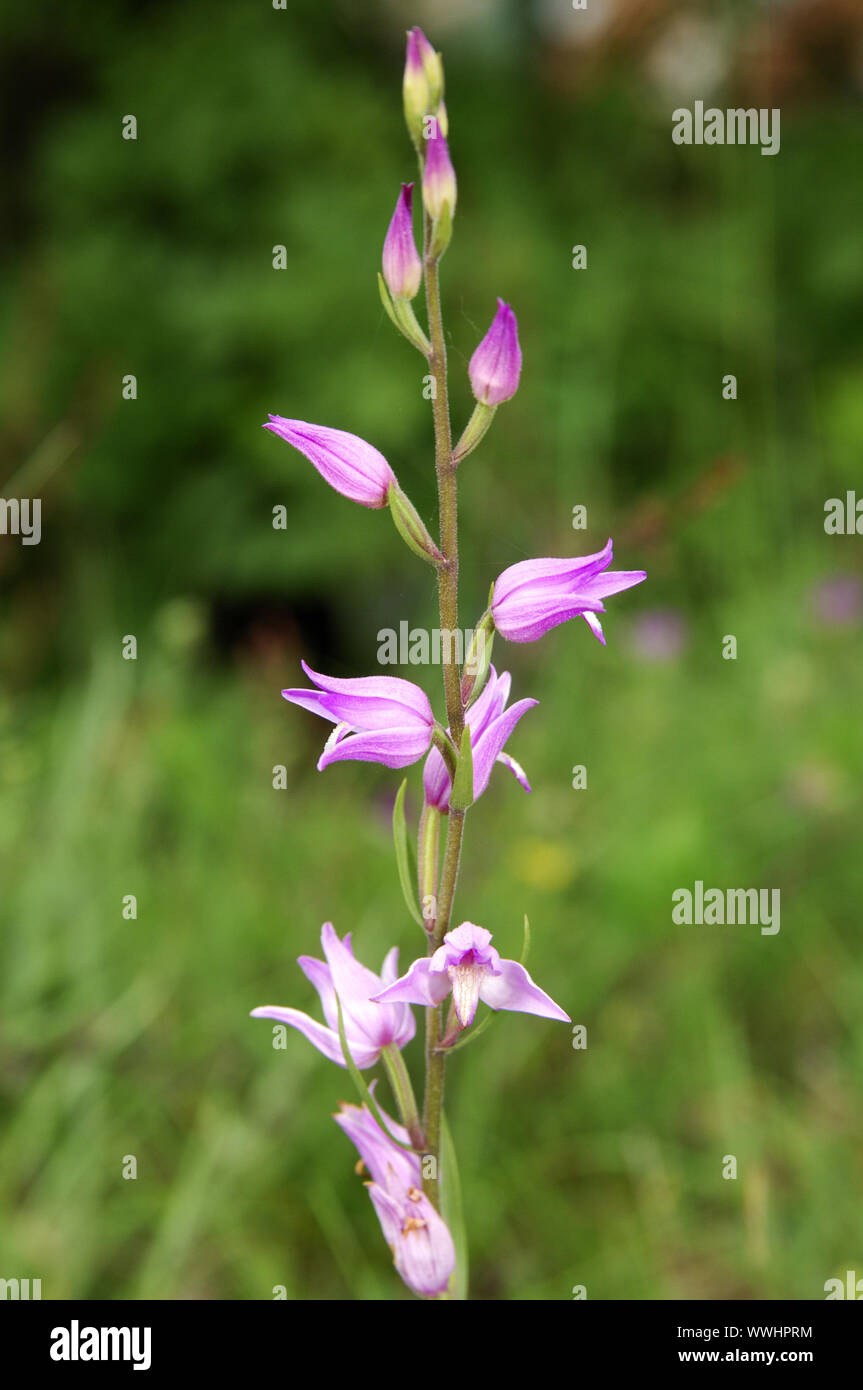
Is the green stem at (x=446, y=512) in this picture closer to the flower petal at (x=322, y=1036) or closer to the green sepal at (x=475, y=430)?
the green sepal at (x=475, y=430)

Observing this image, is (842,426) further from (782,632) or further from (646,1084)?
(646,1084)

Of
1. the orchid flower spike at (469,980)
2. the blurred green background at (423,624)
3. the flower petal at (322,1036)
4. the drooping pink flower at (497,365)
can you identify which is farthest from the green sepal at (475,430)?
the blurred green background at (423,624)

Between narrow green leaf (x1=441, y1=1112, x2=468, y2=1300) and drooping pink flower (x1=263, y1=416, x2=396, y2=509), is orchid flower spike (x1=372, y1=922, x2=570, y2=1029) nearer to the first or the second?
narrow green leaf (x1=441, y1=1112, x2=468, y2=1300)

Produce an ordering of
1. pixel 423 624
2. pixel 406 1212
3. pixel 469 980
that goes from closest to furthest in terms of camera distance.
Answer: pixel 469 980, pixel 406 1212, pixel 423 624

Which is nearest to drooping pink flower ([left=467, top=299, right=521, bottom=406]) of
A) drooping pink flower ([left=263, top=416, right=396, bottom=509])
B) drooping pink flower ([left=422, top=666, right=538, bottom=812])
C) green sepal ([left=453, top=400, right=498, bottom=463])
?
green sepal ([left=453, top=400, right=498, bottom=463])

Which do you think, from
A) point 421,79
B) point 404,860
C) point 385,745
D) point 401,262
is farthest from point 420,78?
point 404,860

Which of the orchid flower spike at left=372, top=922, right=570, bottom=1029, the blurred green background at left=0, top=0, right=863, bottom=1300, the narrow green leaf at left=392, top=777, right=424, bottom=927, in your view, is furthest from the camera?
the blurred green background at left=0, top=0, right=863, bottom=1300

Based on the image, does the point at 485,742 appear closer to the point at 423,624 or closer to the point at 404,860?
the point at 404,860
